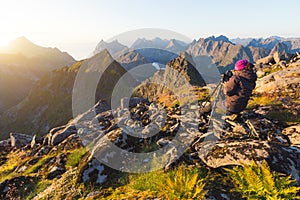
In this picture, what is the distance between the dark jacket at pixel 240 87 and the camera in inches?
536

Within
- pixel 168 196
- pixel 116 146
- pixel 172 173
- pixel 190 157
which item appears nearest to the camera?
pixel 168 196

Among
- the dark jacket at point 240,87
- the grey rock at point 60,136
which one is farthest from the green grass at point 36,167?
the dark jacket at point 240,87

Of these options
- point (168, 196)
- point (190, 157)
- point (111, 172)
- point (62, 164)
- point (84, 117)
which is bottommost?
point (84, 117)

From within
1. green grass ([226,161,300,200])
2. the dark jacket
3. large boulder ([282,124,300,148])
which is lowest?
large boulder ([282,124,300,148])

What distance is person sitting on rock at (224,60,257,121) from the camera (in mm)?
13602

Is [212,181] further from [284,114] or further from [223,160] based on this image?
[284,114]

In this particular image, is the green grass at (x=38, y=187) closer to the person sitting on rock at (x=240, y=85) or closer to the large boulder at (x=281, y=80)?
the person sitting on rock at (x=240, y=85)

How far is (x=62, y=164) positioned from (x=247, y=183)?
12.7 meters

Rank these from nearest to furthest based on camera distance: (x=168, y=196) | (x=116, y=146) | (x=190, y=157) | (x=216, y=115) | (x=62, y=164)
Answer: (x=168, y=196), (x=190, y=157), (x=116, y=146), (x=216, y=115), (x=62, y=164)

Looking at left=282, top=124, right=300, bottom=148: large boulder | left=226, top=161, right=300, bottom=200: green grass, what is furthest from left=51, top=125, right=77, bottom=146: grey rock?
left=226, top=161, right=300, bottom=200: green grass

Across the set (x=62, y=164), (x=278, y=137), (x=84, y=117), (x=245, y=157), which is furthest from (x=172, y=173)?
(x=84, y=117)

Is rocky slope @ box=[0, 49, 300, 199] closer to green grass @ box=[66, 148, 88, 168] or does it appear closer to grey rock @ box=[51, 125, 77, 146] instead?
green grass @ box=[66, 148, 88, 168]

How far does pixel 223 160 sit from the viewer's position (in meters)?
9.80

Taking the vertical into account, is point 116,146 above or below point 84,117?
above
